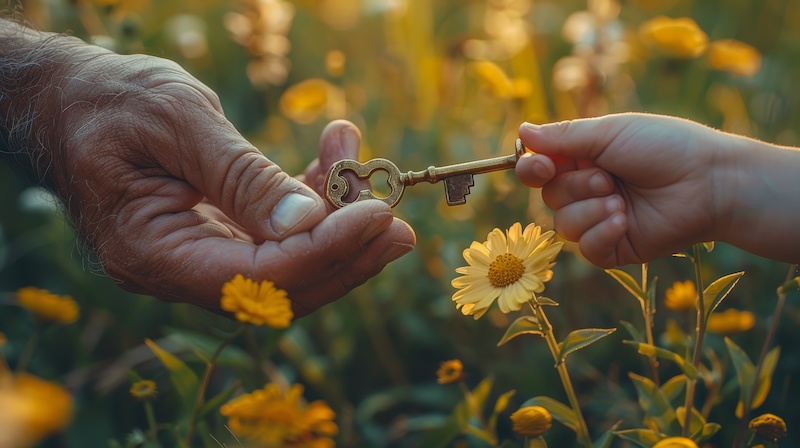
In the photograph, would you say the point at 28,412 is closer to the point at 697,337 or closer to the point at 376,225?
the point at 376,225

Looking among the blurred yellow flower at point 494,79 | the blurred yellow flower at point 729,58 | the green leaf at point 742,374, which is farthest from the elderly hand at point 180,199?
the blurred yellow flower at point 729,58

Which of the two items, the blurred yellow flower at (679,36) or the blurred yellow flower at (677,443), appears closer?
the blurred yellow flower at (677,443)

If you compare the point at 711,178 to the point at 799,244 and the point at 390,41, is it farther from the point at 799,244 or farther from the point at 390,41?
the point at 390,41

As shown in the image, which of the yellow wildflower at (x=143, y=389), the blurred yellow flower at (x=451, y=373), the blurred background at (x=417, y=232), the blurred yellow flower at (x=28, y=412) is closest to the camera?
the blurred yellow flower at (x=28, y=412)

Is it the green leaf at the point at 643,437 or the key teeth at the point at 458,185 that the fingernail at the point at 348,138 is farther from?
the green leaf at the point at 643,437

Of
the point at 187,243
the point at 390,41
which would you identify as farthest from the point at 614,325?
the point at 390,41

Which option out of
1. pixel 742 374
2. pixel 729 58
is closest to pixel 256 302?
pixel 742 374

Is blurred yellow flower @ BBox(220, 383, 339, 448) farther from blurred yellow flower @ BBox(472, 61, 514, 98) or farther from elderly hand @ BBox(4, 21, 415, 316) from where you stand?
blurred yellow flower @ BBox(472, 61, 514, 98)
